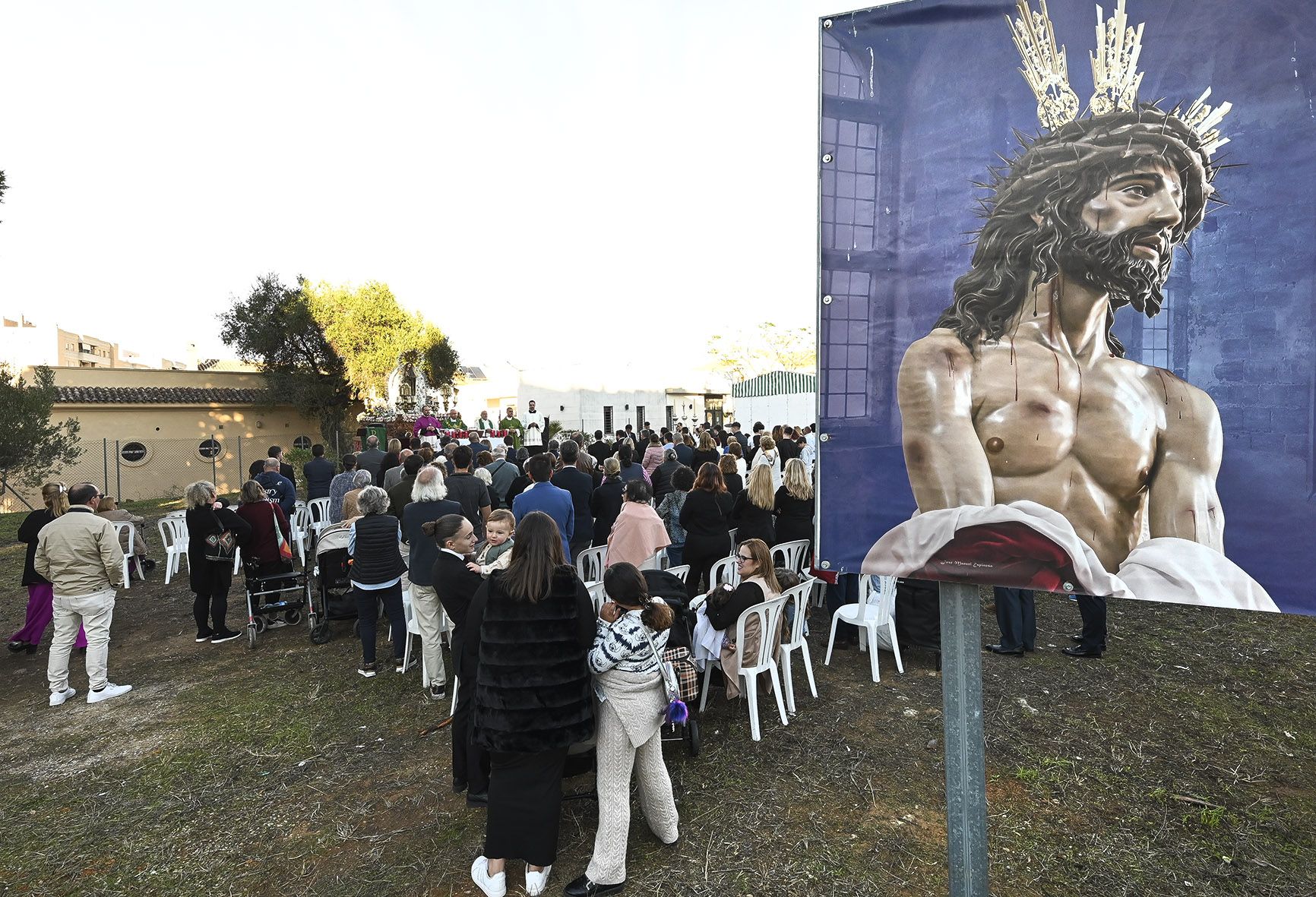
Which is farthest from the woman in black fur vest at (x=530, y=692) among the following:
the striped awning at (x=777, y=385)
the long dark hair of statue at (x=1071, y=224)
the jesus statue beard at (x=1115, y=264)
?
the striped awning at (x=777, y=385)

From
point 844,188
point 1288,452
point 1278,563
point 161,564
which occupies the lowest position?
point 161,564

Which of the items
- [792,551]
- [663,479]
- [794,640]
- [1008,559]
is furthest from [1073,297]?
[663,479]

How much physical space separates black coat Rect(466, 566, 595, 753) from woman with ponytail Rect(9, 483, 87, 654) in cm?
446

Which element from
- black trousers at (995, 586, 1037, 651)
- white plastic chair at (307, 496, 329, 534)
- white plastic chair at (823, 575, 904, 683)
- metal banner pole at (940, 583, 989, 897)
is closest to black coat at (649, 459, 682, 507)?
white plastic chair at (823, 575, 904, 683)

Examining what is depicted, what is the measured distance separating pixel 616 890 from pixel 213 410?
84.5 ft

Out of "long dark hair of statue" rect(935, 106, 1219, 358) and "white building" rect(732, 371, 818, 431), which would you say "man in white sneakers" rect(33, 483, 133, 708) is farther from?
"white building" rect(732, 371, 818, 431)

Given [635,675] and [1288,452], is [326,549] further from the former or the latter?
[1288,452]

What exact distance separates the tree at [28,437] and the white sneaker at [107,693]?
11.9 m

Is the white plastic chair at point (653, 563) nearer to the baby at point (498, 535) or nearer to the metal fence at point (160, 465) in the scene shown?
the baby at point (498, 535)

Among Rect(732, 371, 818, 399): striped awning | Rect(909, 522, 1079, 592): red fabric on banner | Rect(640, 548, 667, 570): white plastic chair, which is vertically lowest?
Rect(640, 548, 667, 570): white plastic chair

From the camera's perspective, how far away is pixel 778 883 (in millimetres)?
2881

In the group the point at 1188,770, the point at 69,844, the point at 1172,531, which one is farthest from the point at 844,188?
the point at 69,844

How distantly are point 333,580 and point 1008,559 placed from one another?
237 inches

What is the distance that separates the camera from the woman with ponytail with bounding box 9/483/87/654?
5.02 m
